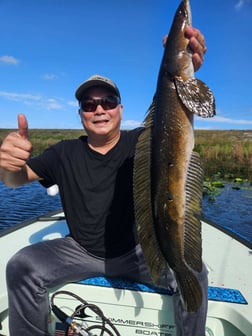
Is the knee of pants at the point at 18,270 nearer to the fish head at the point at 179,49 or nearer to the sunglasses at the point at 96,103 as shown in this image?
the sunglasses at the point at 96,103

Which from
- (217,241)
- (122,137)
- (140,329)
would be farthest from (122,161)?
(217,241)

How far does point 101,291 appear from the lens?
321 centimetres

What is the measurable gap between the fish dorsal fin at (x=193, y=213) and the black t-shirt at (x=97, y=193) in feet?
3.61

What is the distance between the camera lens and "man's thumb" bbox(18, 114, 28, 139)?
2400 mm

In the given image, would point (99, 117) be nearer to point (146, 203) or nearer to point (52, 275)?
point (146, 203)

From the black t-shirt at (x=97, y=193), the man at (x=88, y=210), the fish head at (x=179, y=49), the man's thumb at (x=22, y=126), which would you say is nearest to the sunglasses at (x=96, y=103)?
the man at (x=88, y=210)

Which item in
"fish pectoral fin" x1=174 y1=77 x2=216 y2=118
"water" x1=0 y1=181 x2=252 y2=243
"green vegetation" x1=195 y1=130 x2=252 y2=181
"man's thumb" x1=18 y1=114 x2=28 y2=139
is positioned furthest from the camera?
"green vegetation" x1=195 y1=130 x2=252 y2=181

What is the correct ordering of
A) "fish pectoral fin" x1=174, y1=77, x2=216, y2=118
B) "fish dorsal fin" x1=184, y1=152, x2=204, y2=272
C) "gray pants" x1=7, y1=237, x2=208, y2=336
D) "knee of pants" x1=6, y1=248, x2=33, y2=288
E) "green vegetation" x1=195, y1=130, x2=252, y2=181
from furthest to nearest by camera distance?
"green vegetation" x1=195, y1=130, x2=252, y2=181 → "knee of pants" x1=6, y1=248, x2=33, y2=288 → "gray pants" x1=7, y1=237, x2=208, y2=336 → "fish dorsal fin" x1=184, y1=152, x2=204, y2=272 → "fish pectoral fin" x1=174, y1=77, x2=216, y2=118

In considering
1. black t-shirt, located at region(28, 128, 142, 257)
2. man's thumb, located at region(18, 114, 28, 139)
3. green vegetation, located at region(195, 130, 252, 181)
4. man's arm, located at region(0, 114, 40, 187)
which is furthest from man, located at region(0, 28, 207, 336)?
green vegetation, located at region(195, 130, 252, 181)

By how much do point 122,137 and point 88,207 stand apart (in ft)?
2.87

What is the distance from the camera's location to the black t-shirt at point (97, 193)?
10.7 ft

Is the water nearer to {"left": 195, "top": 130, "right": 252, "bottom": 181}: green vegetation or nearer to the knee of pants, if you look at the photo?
{"left": 195, "top": 130, "right": 252, "bottom": 181}: green vegetation

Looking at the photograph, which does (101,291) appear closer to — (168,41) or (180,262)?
(180,262)

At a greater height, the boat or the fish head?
the fish head
